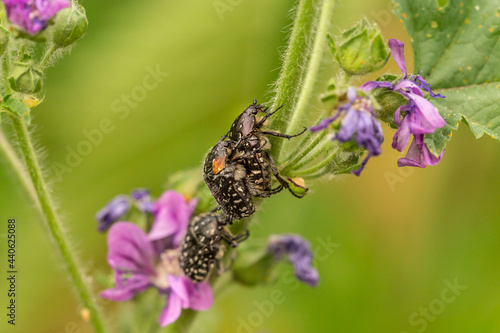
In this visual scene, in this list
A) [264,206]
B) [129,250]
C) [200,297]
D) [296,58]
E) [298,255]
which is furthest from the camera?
[264,206]

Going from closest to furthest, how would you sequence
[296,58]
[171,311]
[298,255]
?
[296,58] < [171,311] < [298,255]

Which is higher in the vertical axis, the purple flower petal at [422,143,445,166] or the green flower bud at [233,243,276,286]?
the purple flower petal at [422,143,445,166]

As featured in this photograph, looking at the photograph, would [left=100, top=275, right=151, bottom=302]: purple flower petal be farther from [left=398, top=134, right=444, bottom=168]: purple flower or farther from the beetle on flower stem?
[left=398, top=134, right=444, bottom=168]: purple flower

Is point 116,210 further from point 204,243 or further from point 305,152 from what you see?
point 305,152

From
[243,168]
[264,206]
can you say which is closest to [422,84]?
[243,168]

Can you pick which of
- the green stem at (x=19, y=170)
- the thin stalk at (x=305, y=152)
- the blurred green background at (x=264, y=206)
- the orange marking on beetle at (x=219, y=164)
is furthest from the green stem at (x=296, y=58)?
the blurred green background at (x=264, y=206)

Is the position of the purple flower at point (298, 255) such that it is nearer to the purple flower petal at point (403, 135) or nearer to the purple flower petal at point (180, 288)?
the purple flower petal at point (180, 288)

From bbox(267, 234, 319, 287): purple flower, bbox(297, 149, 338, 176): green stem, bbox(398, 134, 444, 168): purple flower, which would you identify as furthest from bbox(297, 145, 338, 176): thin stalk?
bbox(267, 234, 319, 287): purple flower
